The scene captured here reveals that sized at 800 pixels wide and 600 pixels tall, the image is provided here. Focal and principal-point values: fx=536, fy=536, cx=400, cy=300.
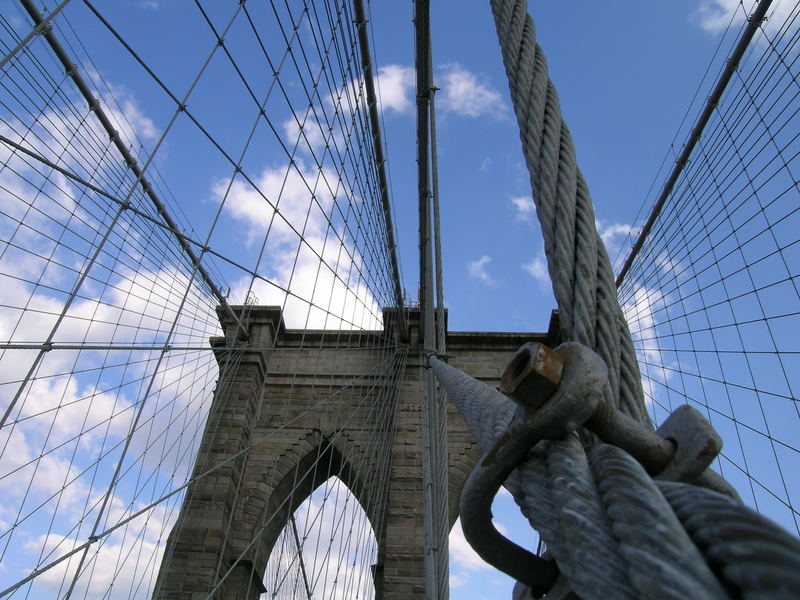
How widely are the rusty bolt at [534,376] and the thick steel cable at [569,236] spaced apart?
0.11 m

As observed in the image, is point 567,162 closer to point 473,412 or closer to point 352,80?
point 473,412

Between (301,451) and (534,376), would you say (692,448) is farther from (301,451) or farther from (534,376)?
(301,451)

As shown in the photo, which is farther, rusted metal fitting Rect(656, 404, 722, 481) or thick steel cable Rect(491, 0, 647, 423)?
thick steel cable Rect(491, 0, 647, 423)

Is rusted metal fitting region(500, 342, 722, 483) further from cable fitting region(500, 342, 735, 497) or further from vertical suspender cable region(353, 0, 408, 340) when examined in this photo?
vertical suspender cable region(353, 0, 408, 340)

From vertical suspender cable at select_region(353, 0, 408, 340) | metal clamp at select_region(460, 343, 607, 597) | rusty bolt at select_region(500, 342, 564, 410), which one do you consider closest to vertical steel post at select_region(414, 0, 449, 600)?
vertical suspender cable at select_region(353, 0, 408, 340)

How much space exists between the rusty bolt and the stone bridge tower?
214 inches

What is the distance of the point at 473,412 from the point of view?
85 cm

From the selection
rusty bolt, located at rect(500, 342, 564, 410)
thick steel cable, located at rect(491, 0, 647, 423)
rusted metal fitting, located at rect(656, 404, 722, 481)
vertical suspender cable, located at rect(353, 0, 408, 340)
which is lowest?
rusted metal fitting, located at rect(656, 404, 722, 481)

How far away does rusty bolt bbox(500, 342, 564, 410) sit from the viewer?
39 cm

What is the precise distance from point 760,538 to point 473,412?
619 millimetres

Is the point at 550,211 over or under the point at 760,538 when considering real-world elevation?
over

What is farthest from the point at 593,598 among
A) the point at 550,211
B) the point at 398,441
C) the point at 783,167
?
the point at 398,441

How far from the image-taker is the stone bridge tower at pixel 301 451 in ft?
20.0

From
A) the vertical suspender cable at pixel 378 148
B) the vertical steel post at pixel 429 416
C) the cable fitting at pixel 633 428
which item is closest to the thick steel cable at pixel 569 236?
the cable fitting at pixel 633 428
